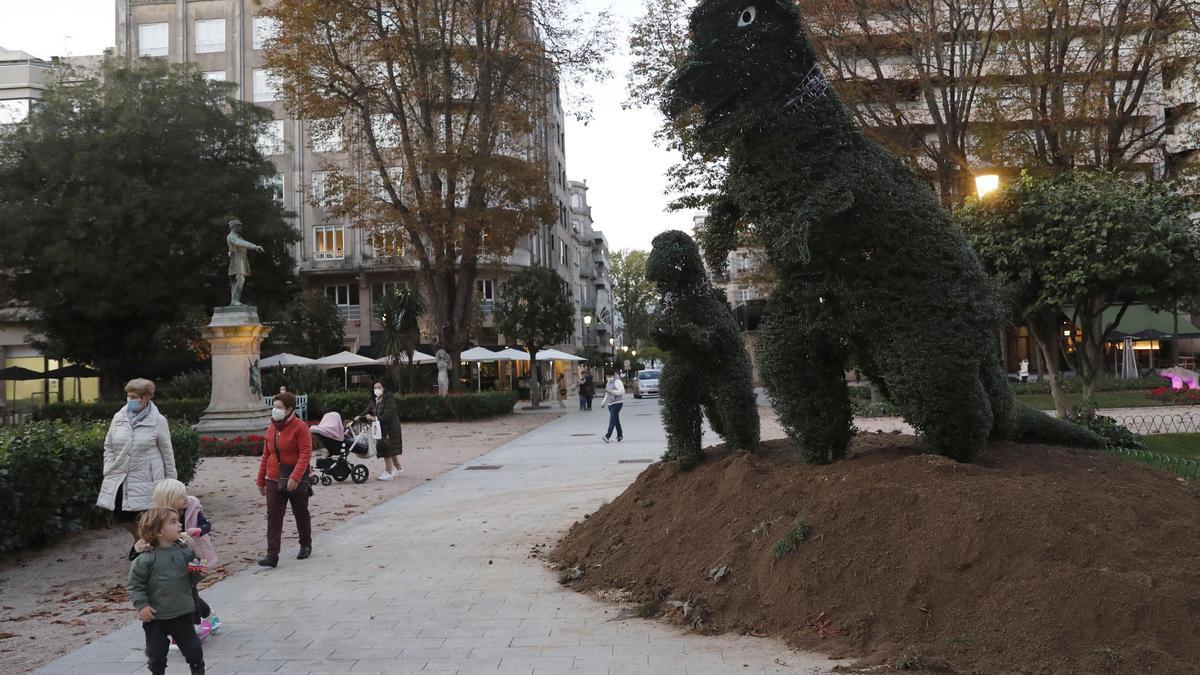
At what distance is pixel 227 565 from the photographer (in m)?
7.85

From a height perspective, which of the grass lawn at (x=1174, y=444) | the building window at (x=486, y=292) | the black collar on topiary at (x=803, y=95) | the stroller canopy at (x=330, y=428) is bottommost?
the grass lawn at (x=1174, y=444)

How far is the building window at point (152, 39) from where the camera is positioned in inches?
1914

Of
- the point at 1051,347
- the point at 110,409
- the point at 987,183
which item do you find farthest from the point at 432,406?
the point at 987,183

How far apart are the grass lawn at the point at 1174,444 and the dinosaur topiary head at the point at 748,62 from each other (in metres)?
8.69

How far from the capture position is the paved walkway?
4738 millimetres

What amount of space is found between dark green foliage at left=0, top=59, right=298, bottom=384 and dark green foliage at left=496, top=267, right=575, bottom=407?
11168 mm

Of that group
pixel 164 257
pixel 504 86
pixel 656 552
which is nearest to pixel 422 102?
pixel 504 86

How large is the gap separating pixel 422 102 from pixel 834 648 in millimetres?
24975

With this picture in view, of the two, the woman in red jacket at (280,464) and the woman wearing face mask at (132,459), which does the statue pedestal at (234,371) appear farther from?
the woman wearing face mask at (132,459)

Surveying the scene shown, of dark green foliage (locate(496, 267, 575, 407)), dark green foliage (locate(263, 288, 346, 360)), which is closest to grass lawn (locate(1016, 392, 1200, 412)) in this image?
dark green foliage (locate(496, 267, 575, 407))

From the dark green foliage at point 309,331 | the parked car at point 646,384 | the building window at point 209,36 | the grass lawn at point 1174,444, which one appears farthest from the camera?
the building window at point 209,36

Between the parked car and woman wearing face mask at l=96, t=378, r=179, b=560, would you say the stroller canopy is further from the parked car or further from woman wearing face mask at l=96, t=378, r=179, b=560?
the parked car

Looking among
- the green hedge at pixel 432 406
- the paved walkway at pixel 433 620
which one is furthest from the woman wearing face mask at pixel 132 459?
the green hedge at pixel 432 406

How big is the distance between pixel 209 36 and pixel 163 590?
174 feet
